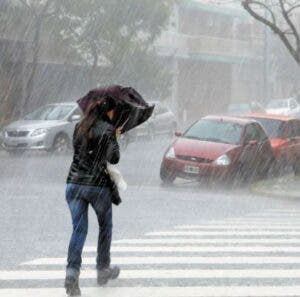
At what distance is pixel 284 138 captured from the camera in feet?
69.3

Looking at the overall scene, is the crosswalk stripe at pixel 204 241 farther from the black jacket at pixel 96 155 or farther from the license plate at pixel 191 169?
the license plate at pixel 191 169

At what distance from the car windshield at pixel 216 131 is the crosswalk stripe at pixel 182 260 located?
377 inches

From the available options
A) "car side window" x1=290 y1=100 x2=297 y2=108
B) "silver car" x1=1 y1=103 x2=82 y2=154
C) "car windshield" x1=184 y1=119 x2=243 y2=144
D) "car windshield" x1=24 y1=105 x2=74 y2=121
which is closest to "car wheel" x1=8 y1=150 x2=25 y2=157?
"silver car" x1=1 y1=103 x2=82 y2=154

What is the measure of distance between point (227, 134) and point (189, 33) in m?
34.8

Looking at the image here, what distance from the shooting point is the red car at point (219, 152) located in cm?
1791

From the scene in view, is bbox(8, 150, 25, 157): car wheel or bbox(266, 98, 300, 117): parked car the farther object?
bbox(266, 98, 300, 117): parked car

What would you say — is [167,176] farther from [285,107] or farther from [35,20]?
[285,107]

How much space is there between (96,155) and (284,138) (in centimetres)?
1429

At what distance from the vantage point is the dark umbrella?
292 inches

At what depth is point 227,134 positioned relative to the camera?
1916cm

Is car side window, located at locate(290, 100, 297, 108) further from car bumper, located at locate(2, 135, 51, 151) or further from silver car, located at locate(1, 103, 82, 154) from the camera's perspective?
car bumper, located at locate(2, 135, 51, 151)

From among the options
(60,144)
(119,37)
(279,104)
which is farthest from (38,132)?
(279,104)

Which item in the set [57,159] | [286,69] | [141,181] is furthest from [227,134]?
[286,69]

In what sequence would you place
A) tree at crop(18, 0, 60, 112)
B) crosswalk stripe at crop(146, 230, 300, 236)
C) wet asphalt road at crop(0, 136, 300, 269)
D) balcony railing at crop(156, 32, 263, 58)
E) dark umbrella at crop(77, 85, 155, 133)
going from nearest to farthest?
dark umbrella at crop(77, 85, 155, 133)
wet asphalt road at crop(0, 136, 300, 269)
crosswalk stripe at crop(146, 230, 300, 236)
tree at crop(18, 0, 60, 112)
balcony railing at crop(156, 32, 263, 58)
